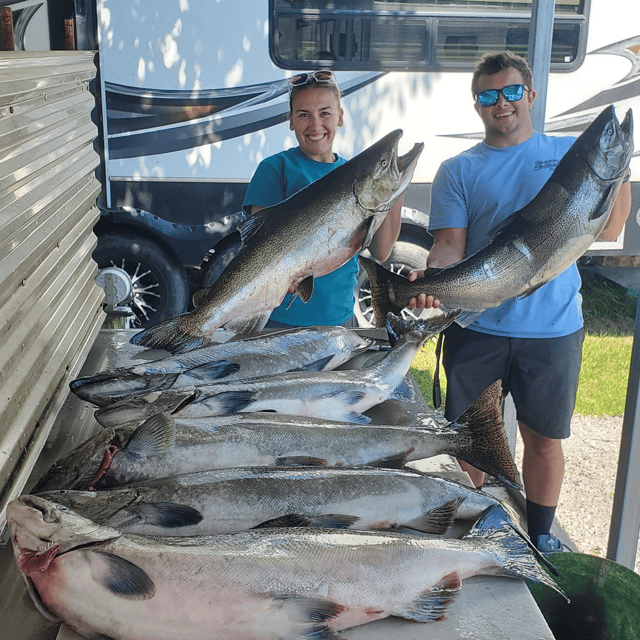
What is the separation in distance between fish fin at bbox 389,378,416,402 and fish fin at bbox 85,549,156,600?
1289 millimetres

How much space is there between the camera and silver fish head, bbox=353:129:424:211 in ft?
8.54

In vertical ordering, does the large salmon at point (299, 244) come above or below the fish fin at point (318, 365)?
above

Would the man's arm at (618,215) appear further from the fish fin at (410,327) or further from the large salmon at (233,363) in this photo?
the large salmon at (233,363)

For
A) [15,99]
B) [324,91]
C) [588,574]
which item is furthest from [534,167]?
[15,99]

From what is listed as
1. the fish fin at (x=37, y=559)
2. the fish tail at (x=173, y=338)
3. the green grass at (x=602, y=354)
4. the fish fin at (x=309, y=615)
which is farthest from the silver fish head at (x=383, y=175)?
the green grass at (x=602, y=354)

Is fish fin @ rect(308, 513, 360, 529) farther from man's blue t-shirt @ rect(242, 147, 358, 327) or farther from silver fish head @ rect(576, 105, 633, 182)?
silver fish head @ rect(576, 105, 633, 182)

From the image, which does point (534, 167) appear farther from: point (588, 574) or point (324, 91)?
point (588, 574)

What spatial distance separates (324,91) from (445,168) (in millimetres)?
753

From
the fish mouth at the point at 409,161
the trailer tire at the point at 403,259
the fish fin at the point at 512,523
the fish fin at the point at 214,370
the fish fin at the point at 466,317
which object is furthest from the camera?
the trailer tire at the point at 403,259

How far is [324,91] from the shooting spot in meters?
3.29

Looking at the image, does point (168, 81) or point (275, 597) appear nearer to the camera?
point (275, 597)

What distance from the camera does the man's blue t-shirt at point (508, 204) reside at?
3.51 meters

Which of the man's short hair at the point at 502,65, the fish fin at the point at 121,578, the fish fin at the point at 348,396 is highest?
the man's short hair at the point at 502,65

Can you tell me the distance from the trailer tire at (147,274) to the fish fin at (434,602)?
5.53 meters
